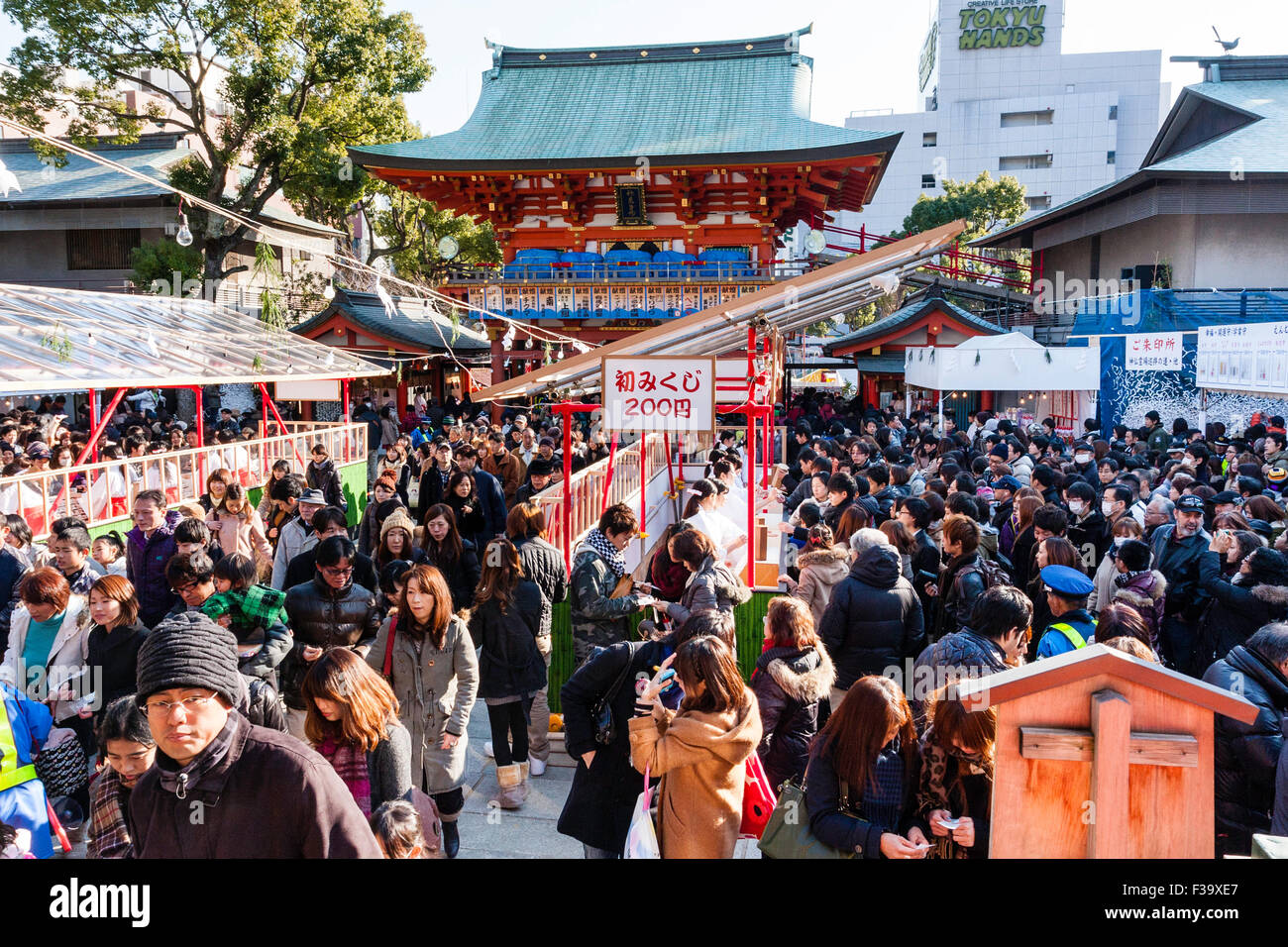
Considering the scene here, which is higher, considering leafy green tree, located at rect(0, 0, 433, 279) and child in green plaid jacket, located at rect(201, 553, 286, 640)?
leafy green tree, located at rect(0, 0, 433, 279)

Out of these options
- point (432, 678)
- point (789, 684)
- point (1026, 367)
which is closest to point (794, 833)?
point (789, 684)

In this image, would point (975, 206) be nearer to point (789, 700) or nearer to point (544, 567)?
point (544, 567)

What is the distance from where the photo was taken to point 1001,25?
188 ft

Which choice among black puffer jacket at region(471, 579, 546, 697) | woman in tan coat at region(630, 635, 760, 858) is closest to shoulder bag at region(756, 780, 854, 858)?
woman in tan coat at region(630, 635, 760, 858)

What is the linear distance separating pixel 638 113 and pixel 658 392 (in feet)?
65.4

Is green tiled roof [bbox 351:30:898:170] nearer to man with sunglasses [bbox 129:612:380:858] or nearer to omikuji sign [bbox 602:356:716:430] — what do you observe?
omikuji sign [bbox 602:356:716:430]

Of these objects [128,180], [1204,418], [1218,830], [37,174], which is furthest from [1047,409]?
[37,174]

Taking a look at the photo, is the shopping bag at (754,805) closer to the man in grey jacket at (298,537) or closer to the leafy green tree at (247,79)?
the man in grey jacket at (298,537)

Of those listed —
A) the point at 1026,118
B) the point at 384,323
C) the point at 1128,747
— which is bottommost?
the point at 1128,747

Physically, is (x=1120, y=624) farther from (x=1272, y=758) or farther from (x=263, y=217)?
(x=263, y=217)

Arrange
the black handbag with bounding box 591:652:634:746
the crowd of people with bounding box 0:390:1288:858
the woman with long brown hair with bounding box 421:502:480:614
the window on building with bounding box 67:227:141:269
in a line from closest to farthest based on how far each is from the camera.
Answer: the crowd of people with bounding box 0:390:1288:858
the black handbag with bounding box 591:652:634:746
the woman with long brown hair with bounding box 421:502:480:614
the window on building with bounding box 67:227:141:269

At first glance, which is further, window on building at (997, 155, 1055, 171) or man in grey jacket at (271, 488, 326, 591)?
window on building at (997, 155, 1055, 171)

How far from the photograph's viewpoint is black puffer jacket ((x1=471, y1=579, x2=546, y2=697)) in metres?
5.02

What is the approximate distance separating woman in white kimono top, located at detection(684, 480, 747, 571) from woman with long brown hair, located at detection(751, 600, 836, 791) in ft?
9.60
